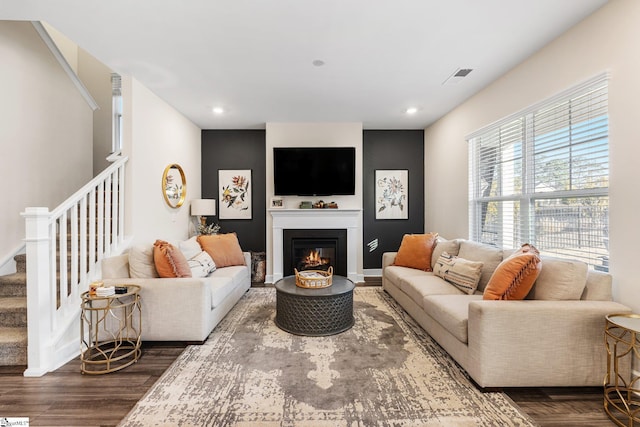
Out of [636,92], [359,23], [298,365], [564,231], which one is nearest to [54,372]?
[298,365]

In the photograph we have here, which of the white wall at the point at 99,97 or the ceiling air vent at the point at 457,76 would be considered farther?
the white wall at the point at 99,97

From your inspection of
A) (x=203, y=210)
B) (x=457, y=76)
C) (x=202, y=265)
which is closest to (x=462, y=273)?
(x=457, y=76)

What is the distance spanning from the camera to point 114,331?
8.93ft

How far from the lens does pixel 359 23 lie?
2379 mm

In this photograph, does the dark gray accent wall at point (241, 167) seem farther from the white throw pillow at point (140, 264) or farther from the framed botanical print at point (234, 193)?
the white throw pillow at point (140, 264)

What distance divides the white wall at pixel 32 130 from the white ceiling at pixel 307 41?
95 cm

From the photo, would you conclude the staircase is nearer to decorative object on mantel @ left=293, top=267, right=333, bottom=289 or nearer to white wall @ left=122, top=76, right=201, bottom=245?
white wall @ left=122, top=76, right=201, bottom=245

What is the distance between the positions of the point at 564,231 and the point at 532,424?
5.45 ft

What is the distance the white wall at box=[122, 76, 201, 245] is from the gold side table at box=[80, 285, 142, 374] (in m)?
0.92

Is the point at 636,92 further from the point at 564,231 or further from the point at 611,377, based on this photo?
the point at 611,377

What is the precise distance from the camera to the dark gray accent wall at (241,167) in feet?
17.9

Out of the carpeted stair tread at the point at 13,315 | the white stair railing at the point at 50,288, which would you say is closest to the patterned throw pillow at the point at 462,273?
the white stair railing at the point at 50,288

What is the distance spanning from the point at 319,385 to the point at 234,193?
156 inches

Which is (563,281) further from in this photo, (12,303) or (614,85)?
(12,303)
